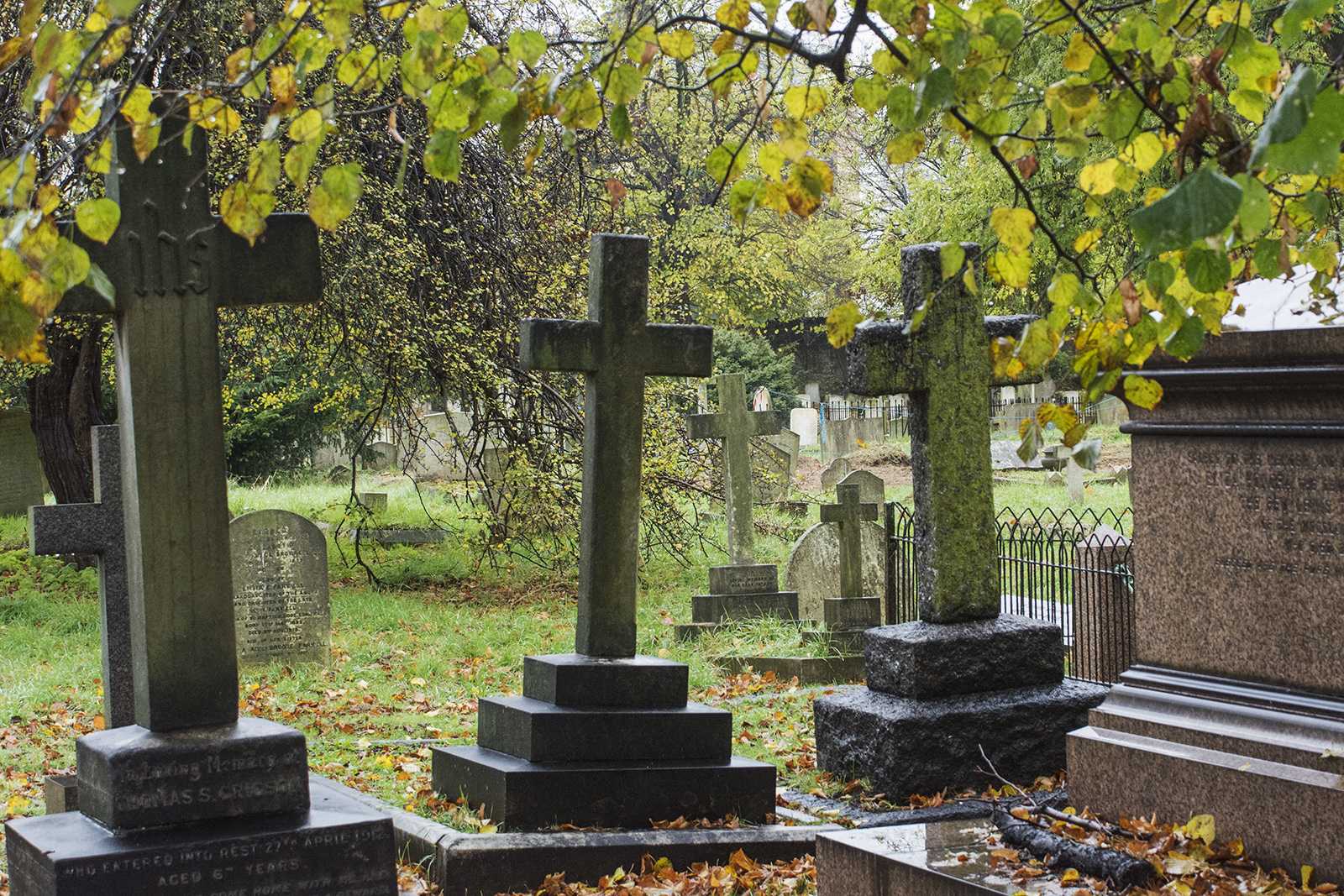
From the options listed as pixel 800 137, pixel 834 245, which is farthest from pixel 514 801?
pixel 834 245

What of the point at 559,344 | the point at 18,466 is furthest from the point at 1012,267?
the point at 18,466

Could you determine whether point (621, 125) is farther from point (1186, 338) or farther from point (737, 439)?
point (737, 439)

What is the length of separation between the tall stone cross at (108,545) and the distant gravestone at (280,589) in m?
3.52

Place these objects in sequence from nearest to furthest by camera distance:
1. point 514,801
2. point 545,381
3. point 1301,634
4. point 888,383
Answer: point 1301,634 → point 514,801 → point 888,383 → point 545,381

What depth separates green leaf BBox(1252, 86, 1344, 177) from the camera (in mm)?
1647

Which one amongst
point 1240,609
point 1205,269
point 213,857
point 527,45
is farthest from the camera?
point 1240,609

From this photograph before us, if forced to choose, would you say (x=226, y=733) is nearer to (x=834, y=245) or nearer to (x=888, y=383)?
(x=888, y=383)

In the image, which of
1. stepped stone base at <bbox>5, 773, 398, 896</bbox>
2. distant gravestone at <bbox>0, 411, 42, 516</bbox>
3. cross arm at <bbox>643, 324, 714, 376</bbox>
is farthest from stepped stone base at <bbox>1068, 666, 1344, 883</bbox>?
distant gravestone at <bbox>0, 411, 42, 516</bbox>

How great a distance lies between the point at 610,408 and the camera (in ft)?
17.1

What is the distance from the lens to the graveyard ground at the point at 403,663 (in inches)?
250

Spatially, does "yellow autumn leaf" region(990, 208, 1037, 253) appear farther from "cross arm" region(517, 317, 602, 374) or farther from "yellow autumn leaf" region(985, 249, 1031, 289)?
"cross arm" region(517, 317, 602, 374)

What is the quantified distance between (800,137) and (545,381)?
373 inches

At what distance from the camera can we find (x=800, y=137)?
2.58 metres

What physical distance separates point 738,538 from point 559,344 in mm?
6041
